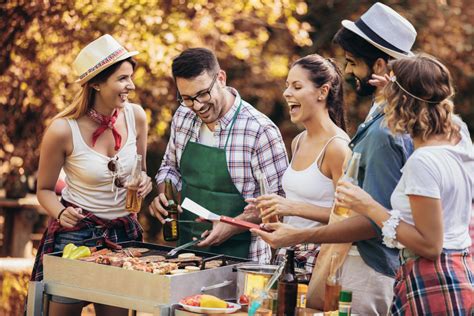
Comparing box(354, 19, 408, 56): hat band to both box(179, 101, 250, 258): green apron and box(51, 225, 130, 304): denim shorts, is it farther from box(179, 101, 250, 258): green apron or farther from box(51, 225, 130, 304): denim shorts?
box(51, 225, 130, 304): denim shorts


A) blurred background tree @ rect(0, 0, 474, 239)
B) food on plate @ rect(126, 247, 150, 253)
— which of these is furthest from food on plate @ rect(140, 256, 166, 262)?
blurred background tree @ rect(0, 0, 474, 239)

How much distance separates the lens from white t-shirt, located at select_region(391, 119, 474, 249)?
10.7ft

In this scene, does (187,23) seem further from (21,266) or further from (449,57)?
(449,57)

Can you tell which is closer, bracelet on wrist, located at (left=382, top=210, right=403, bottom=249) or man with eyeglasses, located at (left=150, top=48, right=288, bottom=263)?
bracelet on wrist, located at (left=382, top=210, right=403, bottom=249)

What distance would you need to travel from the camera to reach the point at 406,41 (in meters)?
3.92

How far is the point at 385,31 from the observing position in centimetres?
387

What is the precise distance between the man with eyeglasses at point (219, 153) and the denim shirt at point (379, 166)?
856 millimetres

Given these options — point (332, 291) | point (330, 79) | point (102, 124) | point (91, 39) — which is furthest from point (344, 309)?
point (91, 39)

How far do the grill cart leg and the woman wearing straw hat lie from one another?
2.10ft

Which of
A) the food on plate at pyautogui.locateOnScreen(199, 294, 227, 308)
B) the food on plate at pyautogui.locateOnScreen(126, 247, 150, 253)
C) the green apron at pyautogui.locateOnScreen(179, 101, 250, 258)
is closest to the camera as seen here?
the food on plate at pyautogui.locateOnScreen(199, 294, 227, 308)

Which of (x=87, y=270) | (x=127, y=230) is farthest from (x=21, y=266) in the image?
(x=87, y=270)

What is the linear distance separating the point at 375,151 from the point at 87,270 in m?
1.27

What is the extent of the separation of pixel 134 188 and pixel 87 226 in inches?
12.1

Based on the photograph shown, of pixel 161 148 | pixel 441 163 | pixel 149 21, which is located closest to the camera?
pixel 441 163
